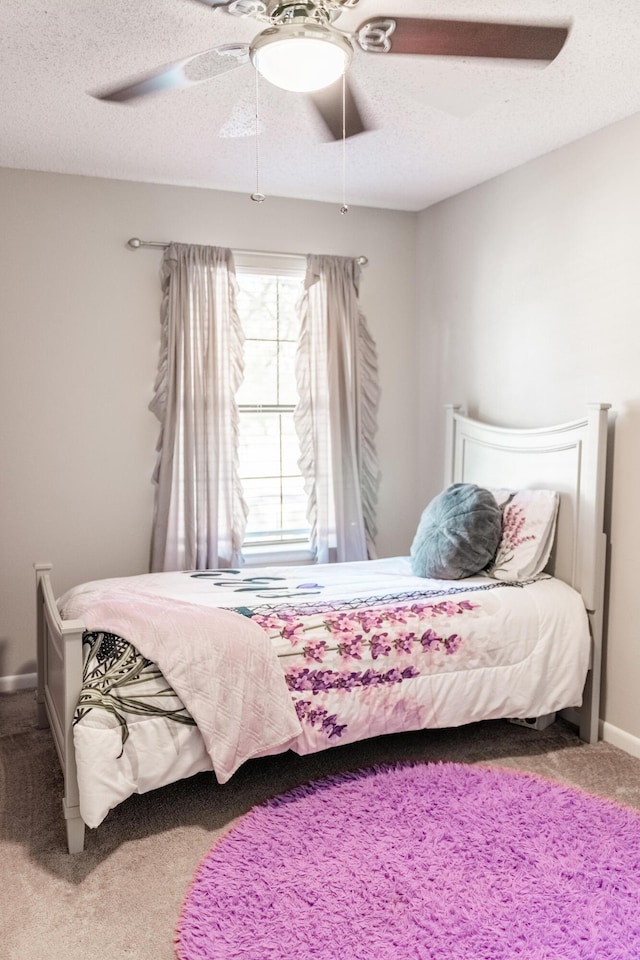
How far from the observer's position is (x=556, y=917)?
2055 mm

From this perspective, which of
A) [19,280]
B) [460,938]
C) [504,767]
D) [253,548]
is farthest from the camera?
[253,548]

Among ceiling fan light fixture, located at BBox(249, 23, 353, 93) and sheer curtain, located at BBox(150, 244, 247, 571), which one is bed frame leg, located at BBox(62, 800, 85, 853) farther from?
ceiling fan light fixture, located at BBox(249, 23, 353, 93)

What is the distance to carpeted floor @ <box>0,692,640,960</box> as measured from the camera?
203 centimetres

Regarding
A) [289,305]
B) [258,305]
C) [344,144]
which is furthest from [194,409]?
[344,144]

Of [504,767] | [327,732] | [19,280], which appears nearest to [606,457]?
[504,767]

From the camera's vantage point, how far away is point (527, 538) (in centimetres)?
325

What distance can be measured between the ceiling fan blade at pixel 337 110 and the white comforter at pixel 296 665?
179 centimetres

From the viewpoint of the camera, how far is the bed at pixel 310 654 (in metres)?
2.38

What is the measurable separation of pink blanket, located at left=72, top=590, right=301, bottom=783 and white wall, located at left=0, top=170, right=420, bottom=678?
1.26 metres

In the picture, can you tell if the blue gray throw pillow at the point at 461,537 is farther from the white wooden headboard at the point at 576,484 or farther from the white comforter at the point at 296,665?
the white wooden headboard at the point at 576,484

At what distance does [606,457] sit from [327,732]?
1542mm

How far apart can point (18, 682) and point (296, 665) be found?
5.92ft

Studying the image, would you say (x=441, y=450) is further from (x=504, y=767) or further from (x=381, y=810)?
(x=381, y=810)

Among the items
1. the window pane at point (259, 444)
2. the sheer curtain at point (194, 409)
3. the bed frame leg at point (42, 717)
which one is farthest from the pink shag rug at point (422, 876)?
the window pane at point (259, 444)
